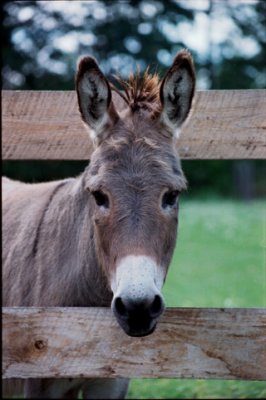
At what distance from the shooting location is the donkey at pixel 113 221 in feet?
7.90

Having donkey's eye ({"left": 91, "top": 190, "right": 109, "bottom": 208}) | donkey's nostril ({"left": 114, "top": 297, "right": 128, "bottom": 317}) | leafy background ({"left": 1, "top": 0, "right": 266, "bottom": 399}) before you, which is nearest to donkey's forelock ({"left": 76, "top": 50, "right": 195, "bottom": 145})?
donkey's eye ({"left": 91, "top": 190, "right": 109, "bottom": 208})

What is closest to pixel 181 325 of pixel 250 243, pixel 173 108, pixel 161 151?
pixel 161 151

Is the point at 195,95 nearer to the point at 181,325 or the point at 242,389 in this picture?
the point at 181,325

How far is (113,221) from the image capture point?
2.60 m

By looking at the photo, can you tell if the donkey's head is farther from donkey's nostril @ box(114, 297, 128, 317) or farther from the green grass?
the green grass

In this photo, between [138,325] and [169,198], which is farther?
[169,198]

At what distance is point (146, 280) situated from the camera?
2.23 m

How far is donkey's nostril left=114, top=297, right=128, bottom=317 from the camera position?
2.27 m

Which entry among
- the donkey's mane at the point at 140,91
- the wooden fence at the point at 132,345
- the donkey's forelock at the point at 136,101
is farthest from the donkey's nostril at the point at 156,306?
the donkey's mane at the point at 140,91

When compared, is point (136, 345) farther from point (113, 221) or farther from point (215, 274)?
point (215, 274)

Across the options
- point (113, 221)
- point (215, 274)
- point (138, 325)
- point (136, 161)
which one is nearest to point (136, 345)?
point (138, 325)

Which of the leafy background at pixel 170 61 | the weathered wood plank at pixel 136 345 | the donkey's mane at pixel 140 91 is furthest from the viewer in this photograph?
the leafy background at pixel 170 61

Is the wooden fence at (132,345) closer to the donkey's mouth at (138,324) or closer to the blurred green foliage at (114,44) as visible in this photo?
the donkey's mouth at (138,324)

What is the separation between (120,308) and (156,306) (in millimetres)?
135
